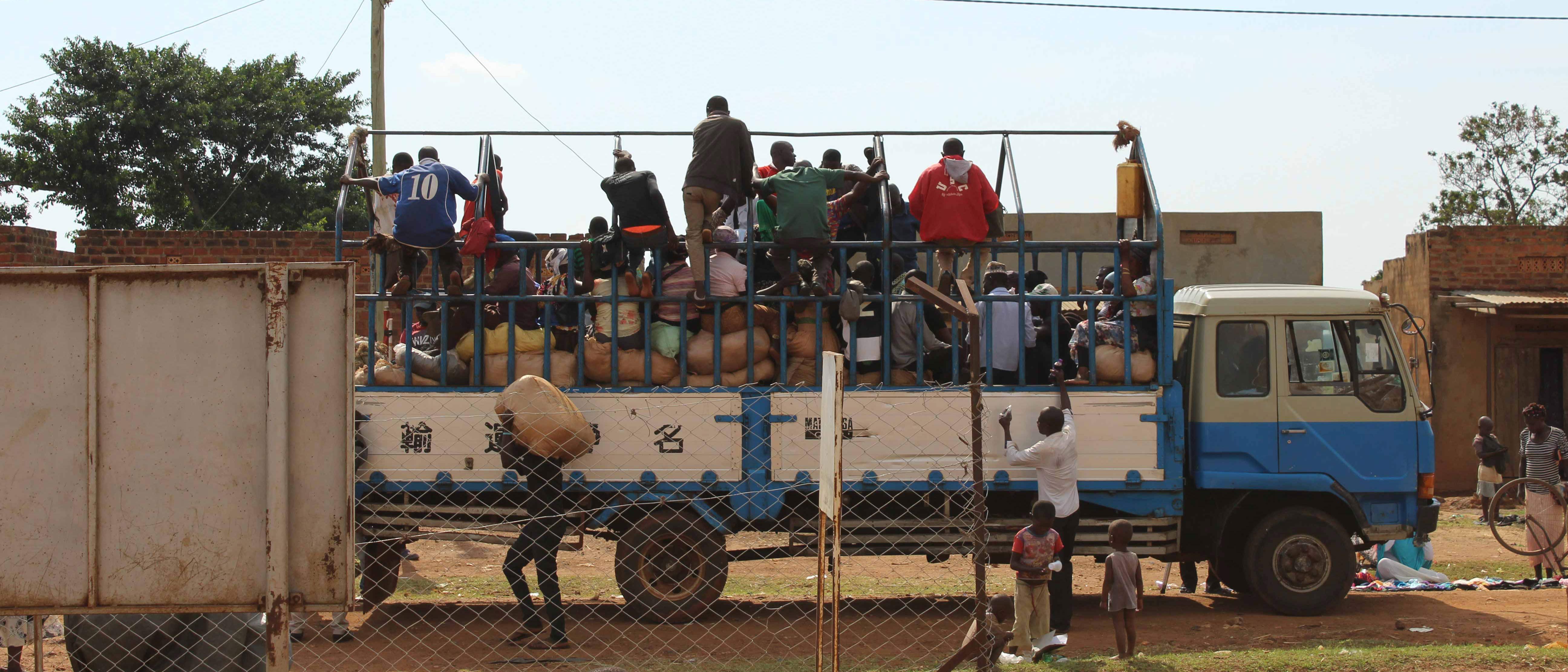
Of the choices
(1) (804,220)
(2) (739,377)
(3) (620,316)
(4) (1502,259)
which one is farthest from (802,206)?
(4) (1502,259)

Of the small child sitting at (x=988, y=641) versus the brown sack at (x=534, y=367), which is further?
the brown sack at (x=534, y=367)

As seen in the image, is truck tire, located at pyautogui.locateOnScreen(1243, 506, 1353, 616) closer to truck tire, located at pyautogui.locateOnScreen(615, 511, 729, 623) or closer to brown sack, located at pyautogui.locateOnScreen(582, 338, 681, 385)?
truck tire, located at pyautogui.locateOnScreen(615, 511, 729, 623)

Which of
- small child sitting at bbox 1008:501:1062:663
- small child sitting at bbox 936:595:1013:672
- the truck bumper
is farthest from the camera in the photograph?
the truck bumper

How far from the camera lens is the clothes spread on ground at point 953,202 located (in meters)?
7.91

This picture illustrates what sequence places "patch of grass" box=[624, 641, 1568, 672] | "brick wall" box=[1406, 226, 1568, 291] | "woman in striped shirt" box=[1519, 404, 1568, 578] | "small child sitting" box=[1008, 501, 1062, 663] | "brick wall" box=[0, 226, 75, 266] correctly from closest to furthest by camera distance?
1. "patch of grass" box=[624, 641, 1568, 672]
2. "small child sitting" box=[1008, 501, 1062, 663]
3. "woman in striped shirt" box=[1519, 404, 1568, 578]
4. "brick wall" box=[0, 226, 75, 266]
5. "brick wall" box=[1406, 226, 1568, 291]

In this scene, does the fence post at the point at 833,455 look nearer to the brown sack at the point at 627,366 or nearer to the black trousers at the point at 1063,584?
the black trousers at the point at 1063,584

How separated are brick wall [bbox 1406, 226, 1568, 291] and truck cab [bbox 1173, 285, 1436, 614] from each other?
9.33 metres

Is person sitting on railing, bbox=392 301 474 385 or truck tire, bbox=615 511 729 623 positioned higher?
person sitting on railing, bbox=392 301 474 385

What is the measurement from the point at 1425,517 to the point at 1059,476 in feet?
8.76

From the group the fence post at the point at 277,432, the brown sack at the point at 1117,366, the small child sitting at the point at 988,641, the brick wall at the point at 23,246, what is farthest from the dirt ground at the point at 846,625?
the brick wall at the point at 23,246

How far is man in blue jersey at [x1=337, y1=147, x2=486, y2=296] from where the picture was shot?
25.5ft

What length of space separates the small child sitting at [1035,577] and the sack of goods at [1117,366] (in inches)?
57.1

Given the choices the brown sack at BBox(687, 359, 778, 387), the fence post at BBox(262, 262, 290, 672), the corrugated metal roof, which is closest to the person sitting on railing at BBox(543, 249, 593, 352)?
the brown sack at BBox(687, 359, 778, 387)

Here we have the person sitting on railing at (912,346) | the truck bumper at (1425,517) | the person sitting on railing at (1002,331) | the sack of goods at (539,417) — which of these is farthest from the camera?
the truck bumper at (1425,517)
